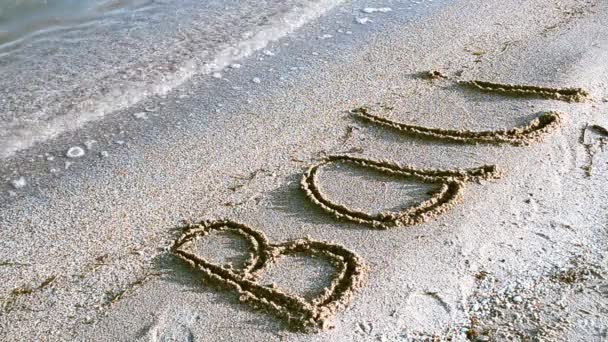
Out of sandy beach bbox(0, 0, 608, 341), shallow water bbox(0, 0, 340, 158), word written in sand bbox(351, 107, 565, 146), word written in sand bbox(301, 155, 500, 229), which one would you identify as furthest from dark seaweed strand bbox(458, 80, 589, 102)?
shallow water bbox(0, 0, 340, 158)

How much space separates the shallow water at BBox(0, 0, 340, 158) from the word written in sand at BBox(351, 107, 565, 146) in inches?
64.8

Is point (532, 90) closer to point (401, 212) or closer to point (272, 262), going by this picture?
point (401, 212)

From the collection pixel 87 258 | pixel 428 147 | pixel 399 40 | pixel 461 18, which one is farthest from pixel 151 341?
pixel 461 18

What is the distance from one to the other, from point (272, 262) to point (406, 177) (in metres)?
0.87

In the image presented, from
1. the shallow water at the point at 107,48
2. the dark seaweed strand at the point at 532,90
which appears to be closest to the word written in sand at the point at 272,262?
the shallow water at the point at 107,48

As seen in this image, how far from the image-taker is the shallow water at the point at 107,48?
4.40 metres

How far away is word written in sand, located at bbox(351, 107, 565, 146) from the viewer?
12.0 ft

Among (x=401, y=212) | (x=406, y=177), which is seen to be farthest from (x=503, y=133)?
(x=401, y=212)

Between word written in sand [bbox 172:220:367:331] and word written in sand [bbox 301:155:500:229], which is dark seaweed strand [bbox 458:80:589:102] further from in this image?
word written in sand [bbox 172:220:367:331]

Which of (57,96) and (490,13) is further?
(490,13)

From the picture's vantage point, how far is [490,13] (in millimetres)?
5305

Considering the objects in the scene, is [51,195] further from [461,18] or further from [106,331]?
[461,18]

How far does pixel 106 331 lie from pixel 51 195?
3.71 ft

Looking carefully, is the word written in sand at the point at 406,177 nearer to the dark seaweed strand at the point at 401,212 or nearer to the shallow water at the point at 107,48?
the dark seaweed strand at the point at 401,212
